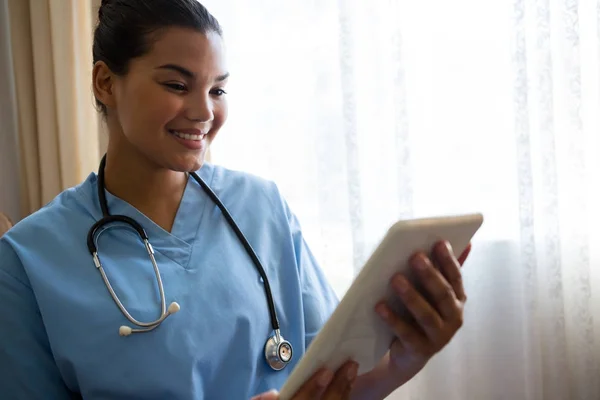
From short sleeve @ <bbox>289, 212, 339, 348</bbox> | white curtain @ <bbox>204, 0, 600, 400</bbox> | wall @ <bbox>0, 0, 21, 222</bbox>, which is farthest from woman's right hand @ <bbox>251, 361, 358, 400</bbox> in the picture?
wall @ <bbox>0, 0, 21, 222</bbox>

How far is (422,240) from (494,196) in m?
1.14

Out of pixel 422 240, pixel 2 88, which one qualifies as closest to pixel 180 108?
pixel 422 240

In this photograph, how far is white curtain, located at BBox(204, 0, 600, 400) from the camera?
1.79 meters

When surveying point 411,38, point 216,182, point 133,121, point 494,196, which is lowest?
point 494,196

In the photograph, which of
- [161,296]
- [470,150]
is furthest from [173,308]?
[470,150]

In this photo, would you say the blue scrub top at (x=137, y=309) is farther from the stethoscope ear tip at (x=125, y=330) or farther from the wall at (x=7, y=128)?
the wall at (x=7, y=128)

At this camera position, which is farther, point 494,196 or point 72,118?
point 72,118

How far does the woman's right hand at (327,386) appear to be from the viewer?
854mm

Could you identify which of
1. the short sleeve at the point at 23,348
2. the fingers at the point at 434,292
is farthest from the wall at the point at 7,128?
the fingers at the point at 434,292

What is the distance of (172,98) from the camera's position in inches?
41.9

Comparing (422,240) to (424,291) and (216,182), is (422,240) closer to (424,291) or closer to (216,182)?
(424,291)

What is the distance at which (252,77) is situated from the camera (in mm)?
2129

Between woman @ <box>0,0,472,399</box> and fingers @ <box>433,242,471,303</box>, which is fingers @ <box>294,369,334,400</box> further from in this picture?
fingers @ <box>433,242,471,303</box>

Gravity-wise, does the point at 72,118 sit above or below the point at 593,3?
below
